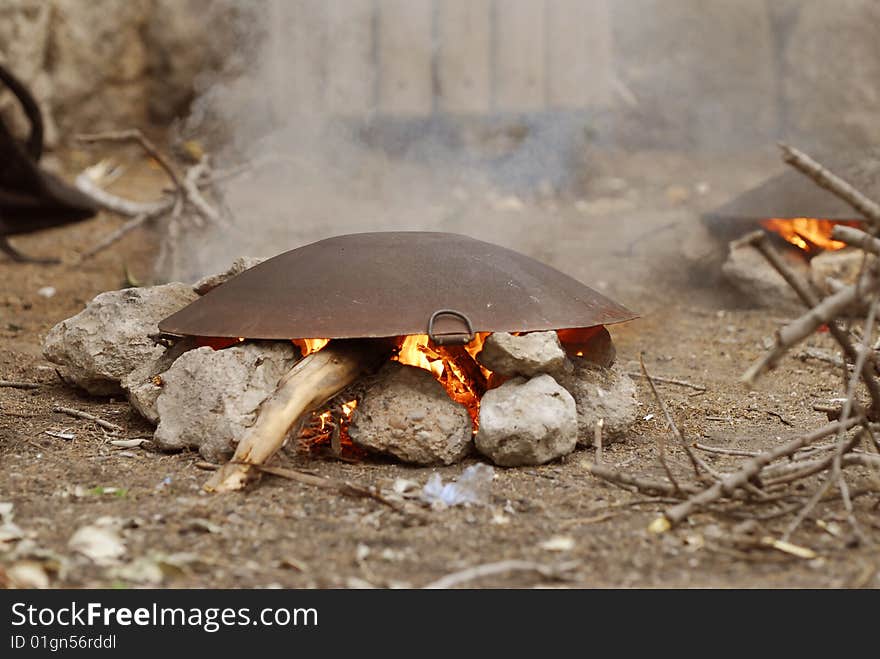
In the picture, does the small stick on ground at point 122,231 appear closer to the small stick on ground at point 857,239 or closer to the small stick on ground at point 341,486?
the small stick on ground at point 341,486

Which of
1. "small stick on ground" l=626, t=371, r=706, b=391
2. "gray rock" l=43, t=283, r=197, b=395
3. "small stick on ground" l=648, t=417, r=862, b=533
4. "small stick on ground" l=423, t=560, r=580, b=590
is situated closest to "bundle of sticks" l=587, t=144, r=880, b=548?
"small stick on ground" l=648, t=417, r=862, b=533

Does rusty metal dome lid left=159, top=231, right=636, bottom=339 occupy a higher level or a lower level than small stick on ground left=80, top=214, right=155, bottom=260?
higher

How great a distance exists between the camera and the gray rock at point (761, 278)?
5.93 metres

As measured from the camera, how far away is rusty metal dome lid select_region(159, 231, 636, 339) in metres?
3.12

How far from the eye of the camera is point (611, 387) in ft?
11.3

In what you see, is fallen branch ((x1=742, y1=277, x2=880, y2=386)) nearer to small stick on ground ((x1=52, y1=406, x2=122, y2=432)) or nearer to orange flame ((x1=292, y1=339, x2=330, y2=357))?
orange flame ((x1=292, y1=339, x2=330, y2=357))

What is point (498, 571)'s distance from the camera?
7.47 feet

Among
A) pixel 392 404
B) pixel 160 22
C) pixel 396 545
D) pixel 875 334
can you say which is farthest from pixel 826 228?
pixel 160 22

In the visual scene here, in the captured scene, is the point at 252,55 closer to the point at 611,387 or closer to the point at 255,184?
the point at 255,184

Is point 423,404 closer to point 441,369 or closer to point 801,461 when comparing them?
point 441,369

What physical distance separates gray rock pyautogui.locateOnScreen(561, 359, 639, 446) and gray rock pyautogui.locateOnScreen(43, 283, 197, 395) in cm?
152

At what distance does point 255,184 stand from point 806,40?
4.74m

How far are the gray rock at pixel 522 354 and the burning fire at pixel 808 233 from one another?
316 centimetres

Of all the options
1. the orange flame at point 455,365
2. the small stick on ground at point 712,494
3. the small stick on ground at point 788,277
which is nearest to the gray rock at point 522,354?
the orange flame at point 455,365
